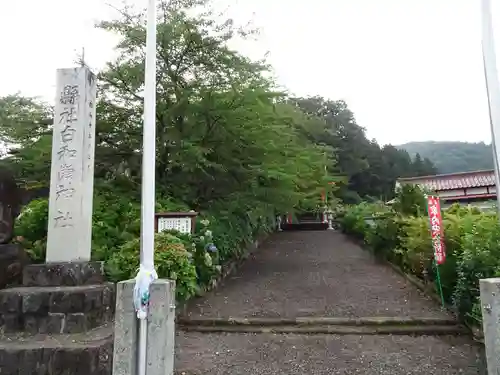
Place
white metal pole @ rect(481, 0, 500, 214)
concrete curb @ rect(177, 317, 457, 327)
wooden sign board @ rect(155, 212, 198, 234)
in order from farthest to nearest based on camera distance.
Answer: wooden sign board @ rect(155, 212, 198, 234) < concrete curb @ rect(177, 317, 457, 327) < white metal pole @ rect(481, 0, 500, 214)

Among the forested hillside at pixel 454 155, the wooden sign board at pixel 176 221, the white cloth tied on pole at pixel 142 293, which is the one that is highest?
the forested hillside at pixel 454 155

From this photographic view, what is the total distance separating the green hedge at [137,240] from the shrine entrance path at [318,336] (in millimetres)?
707

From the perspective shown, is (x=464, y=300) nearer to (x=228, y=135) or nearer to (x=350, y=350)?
(x=350, y=350)

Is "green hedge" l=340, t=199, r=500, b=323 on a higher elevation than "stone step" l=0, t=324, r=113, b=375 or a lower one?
higher

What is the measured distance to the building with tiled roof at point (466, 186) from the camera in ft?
50.7

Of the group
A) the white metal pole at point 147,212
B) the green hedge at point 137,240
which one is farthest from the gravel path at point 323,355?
the white metal pole at point 147,212

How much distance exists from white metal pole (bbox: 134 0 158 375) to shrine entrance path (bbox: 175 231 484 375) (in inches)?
61.2

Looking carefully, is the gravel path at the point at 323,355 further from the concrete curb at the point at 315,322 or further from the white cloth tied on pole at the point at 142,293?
the white cloth tied on pole at the point at 142,293

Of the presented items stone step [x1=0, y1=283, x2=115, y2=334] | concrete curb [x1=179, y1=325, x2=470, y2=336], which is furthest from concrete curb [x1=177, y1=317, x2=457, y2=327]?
stone step [x1=0, y1=283, x2=115, y2=334]

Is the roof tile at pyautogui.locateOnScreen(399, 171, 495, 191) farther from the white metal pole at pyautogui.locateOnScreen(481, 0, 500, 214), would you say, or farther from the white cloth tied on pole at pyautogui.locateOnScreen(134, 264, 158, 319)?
the white cloth tied on pole at pyautogui.locateOnScreen(134, 264, 158, 319)

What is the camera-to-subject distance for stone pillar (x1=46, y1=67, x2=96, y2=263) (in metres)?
4.88

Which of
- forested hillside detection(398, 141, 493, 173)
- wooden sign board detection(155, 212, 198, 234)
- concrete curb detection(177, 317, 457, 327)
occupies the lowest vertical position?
concrete curb detection(177, 317, 457, 327)

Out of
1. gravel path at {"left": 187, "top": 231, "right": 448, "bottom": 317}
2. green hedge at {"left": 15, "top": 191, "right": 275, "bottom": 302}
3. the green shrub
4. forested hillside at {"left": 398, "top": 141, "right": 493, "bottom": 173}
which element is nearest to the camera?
the green shrub

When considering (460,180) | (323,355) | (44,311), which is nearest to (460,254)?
(323,355)
